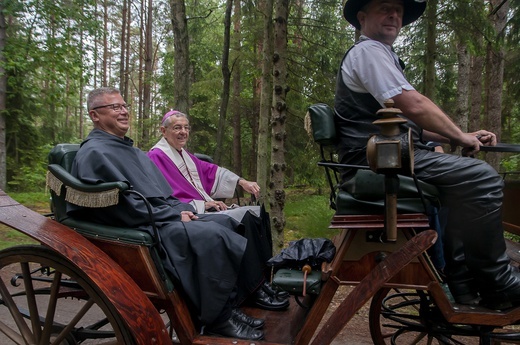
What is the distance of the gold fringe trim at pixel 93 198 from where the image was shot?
7.54 ft

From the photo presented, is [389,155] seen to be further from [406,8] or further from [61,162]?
[61,162]

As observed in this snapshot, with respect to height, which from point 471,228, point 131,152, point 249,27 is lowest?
point 471,228

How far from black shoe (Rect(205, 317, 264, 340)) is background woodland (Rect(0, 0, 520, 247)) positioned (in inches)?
128

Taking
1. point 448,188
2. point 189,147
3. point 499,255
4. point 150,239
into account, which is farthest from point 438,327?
point 189,147

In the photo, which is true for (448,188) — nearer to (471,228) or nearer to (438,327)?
(471,228)

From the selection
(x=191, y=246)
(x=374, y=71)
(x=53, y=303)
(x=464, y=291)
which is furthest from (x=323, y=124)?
(x=53, y=303)

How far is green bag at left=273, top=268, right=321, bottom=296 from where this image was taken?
7.48 ft

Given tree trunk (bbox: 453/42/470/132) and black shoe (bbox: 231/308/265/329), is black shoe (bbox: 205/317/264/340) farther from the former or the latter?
tree trunk (bbox: 453/42/470/132)

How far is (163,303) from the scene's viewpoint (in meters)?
2.45

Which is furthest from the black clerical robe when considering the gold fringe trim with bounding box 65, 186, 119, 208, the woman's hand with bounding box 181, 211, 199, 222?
the woman's hand with bounding box 181, 211, 199, 222

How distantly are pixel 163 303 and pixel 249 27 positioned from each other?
7.04m

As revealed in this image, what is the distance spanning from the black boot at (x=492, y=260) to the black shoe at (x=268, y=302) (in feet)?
4.47

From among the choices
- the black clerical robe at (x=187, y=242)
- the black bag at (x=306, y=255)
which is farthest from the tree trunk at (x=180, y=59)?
the black bag at (x=306, y=255)

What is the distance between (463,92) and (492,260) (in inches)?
300
